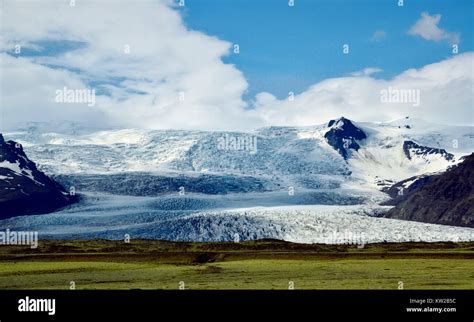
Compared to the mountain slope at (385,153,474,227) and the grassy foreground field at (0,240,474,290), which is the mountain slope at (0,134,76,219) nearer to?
the mountain slope at (385,153,474,227)

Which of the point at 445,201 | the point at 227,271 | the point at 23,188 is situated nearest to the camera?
the point at 227,271

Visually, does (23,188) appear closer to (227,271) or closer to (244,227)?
(244,227)

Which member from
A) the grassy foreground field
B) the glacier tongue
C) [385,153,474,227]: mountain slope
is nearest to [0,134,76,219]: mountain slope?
the glacier tongue

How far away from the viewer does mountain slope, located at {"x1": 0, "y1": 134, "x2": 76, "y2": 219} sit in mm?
185375

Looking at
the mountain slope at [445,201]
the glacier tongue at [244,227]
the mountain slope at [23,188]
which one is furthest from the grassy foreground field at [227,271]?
the mountain slope at [23,188]

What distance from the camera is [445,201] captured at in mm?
181625

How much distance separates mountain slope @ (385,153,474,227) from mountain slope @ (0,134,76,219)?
81859 millimetres

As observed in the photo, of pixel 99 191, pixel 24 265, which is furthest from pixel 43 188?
pixel 24 265

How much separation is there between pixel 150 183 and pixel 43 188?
28.8 m

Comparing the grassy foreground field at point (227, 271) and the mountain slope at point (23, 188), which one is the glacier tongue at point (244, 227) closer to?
the grassy foreground field at point (227, 271)

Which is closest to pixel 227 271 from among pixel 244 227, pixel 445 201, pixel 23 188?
pixel 244 227

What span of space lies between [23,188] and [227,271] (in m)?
141
